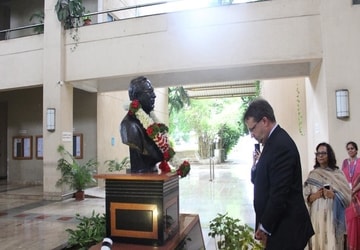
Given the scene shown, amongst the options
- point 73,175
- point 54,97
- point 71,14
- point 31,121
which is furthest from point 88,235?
point 31,121

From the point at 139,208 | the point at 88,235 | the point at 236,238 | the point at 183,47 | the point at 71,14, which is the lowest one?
the point at 88,235

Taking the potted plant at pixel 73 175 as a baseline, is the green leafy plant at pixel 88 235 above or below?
below

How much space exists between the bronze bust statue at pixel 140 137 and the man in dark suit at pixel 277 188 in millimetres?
1187

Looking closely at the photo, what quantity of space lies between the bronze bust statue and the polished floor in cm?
151

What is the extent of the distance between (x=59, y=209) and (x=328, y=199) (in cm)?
484

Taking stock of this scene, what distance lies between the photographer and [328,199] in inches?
113

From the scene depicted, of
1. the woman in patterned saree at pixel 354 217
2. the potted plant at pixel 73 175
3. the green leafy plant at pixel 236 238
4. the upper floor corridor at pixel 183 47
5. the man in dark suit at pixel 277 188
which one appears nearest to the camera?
the man in dark suit at pixel 277 188

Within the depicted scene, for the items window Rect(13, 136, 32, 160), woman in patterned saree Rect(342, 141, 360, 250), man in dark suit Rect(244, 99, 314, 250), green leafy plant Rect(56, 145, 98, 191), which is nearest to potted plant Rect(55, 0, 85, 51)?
green leafy plant Rect(56, 145, 98, 191)

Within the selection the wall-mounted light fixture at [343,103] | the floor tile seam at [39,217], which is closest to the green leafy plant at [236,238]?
the floor tile seam at [39,217]

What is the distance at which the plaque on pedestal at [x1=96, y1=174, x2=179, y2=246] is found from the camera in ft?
8.55

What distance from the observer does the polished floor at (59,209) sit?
4.02 meters

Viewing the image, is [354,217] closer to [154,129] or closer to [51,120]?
[154,129]

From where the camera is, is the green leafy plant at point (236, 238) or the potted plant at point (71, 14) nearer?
the green leafy plant at point (236, 238)

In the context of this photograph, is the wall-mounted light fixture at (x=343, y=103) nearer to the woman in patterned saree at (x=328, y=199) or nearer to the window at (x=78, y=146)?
the woman in patterned saree at (x=328, y=199)
